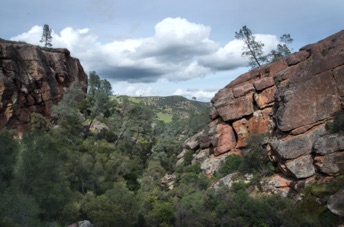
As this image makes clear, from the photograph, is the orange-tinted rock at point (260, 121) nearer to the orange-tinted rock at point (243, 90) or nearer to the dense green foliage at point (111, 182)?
the orange-tinted rock at point (243, 90)

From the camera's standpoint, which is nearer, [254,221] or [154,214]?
[254,221]

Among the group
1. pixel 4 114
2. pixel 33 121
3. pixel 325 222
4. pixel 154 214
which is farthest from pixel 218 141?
pixel 4 114

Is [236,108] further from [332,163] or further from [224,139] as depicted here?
[332,163]

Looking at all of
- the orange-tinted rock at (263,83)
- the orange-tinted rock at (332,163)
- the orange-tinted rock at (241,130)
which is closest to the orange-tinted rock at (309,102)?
the orange-tinted rock at (332,163)

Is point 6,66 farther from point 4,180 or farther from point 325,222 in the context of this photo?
point 325,222

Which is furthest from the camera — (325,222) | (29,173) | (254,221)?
(254,221)

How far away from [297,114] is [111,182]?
30.1m

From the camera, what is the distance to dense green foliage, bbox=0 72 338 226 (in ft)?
66.1

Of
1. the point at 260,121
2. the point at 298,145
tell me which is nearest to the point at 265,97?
the point at 260,121

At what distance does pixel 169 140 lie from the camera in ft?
227

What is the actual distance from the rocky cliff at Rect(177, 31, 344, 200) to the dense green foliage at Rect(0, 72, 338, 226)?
3305 mm

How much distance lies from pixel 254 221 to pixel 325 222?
20.7ft

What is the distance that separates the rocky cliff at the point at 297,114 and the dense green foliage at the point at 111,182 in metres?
3.31

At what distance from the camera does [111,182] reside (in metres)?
47.9
